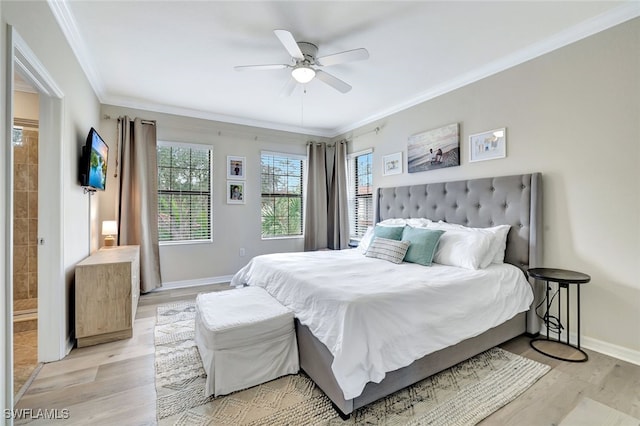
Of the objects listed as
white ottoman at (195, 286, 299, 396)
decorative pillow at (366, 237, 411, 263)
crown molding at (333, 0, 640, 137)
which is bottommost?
white ottoman at (195, 286, 299, 396)

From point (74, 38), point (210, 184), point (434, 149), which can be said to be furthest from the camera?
point (210, 184)

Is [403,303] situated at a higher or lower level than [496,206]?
lower

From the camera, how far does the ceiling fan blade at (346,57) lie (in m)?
2.25

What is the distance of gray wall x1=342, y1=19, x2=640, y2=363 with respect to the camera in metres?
2.19

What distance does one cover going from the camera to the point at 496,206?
295 cm

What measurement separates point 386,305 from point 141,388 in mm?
1730

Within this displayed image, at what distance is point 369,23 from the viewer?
2309 mm

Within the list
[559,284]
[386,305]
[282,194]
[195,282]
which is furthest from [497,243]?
[195,282]

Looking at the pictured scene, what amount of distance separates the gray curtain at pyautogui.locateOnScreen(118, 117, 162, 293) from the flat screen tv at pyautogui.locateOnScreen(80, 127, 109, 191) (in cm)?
81

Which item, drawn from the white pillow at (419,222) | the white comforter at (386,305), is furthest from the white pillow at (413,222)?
the white comforter at (386,305)

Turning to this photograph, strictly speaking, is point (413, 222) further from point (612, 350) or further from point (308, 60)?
point (308, 60)

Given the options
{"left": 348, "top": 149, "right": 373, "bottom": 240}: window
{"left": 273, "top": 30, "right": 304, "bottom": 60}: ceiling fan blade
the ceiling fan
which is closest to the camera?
{"left": 273, "top": 30, "right": 304, "bottom": 60}: ceiling fan blade

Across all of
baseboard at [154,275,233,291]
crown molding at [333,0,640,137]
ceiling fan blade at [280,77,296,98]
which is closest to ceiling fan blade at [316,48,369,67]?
ceiling fan blade at [280,77,296,98]

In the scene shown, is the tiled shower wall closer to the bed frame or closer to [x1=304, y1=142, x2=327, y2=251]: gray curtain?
the bed frame
